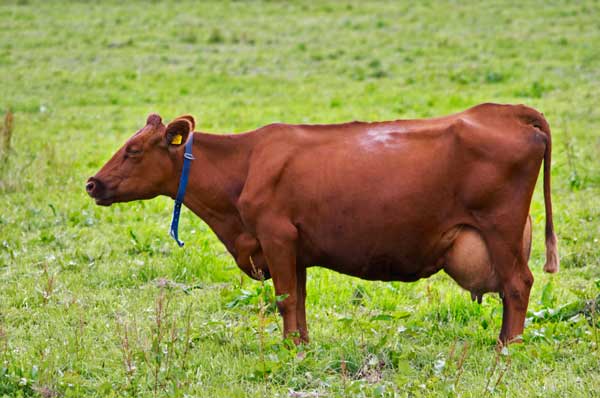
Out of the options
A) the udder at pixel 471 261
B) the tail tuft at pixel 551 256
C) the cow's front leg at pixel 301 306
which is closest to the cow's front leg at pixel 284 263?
the cow's front leg at pixel 301 306

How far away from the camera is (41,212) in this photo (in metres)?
10.9

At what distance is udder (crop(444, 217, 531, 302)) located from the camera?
6.66 m

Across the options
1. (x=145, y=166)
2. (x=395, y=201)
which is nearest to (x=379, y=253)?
(x=395, y=201)

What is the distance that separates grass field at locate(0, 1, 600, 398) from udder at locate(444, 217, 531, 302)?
47 cm

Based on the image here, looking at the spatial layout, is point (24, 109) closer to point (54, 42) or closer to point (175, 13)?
point (54, 42)

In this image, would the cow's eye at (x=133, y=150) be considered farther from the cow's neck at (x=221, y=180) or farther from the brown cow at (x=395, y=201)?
the cow's neck at (x=221, y=180)

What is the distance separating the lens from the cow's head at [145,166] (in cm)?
721

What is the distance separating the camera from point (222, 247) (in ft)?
32.5

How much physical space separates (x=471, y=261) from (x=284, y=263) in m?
1.29

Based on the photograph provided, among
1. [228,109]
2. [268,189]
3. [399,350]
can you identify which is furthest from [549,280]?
[228,109]

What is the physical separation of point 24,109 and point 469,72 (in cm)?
848

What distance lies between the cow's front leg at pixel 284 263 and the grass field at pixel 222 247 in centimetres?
23

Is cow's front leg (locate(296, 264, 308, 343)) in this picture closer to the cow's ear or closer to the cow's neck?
the cow's neck

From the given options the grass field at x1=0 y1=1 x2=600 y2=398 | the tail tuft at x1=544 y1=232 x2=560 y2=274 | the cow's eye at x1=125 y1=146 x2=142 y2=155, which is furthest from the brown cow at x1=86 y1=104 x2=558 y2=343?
the grass field at x1=0 y1=1 x2=600 y2=398
